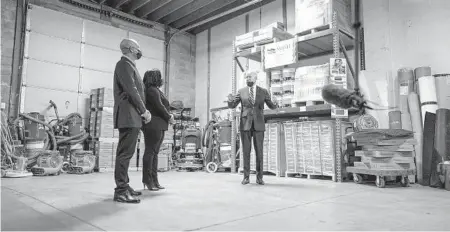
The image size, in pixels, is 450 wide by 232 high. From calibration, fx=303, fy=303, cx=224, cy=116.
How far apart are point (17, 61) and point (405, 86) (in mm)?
9354

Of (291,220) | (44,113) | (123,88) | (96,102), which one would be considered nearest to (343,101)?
(291,220)

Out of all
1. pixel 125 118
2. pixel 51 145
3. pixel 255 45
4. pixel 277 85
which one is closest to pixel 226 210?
pixel 125 118

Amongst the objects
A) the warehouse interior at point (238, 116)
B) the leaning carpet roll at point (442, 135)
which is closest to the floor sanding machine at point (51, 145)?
the warehouse interior at point (238, 116)

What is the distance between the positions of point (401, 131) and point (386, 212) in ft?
8.66

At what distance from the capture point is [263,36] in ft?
23.6

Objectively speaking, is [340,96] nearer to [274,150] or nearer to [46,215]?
[46,215]

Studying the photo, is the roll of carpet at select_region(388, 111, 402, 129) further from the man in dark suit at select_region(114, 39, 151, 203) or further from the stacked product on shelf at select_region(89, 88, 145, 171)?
the stacked product on shelf at select_region(89, 88, 145, 171)

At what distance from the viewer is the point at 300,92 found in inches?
252

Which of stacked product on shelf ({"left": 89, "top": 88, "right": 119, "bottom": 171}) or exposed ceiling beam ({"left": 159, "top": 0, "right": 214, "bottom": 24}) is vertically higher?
exposed ceiling beam ({"left": 159, "top": 0, "right": 214, "bottom": 24})

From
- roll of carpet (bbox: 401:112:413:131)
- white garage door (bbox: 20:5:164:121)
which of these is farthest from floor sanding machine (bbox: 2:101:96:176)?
roll of carpet (bbox: 401:112:413:131)

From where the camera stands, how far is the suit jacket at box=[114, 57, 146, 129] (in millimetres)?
3340

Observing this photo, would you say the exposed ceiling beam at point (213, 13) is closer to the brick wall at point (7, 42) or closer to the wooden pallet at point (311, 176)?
the brick wall at point (7, 42)

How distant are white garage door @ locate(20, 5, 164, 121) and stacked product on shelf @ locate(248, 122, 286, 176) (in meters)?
5.67

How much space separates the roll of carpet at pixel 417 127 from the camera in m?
5.49
